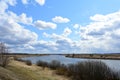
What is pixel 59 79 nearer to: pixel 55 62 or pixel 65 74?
pixel 65 74

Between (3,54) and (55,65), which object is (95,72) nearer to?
(3,54)

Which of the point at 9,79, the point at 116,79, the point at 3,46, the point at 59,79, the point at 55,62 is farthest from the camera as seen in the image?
the point at 55,62

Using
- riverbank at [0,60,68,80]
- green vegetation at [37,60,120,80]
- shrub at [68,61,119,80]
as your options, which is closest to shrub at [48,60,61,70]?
riverbank at [0,60,68,80]

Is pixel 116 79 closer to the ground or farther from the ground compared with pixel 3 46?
closer to the ground

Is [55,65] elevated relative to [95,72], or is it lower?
elevated

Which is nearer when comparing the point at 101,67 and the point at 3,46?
the point at 101,67

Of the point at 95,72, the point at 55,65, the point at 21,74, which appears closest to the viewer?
the point at 21,74

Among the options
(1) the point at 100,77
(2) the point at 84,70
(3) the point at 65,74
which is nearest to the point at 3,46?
(3) the point at 65,74

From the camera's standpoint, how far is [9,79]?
46.2 ft

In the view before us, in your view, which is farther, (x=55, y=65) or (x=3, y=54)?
(x=55, y=65)

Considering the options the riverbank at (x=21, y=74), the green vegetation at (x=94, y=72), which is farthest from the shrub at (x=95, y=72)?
the riverbank at (x=21, y=74)

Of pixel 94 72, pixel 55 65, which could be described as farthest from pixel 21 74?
pixel 55 65

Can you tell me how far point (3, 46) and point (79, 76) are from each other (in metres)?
8.76

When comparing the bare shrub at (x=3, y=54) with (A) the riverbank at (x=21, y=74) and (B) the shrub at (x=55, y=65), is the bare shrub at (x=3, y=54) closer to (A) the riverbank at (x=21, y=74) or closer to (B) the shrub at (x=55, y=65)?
(A) the riverbank at (x=21, y=74)
